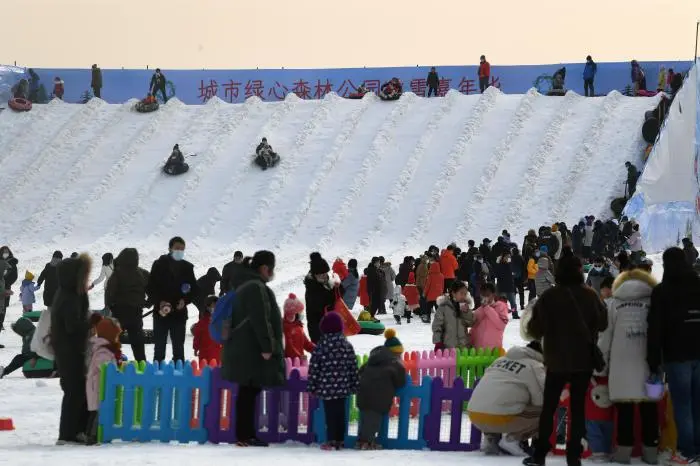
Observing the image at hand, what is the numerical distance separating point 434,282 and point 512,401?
12.8 metres

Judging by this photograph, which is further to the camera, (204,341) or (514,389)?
(204,341)

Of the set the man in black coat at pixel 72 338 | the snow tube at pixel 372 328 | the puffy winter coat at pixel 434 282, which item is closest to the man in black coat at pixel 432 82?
the puffy winter coat at pixel 434 282

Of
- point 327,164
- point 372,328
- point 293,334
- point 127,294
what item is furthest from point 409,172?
point 293,334

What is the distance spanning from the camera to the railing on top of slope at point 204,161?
3791 centimetres

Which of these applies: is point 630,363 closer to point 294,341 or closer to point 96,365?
point 294,341

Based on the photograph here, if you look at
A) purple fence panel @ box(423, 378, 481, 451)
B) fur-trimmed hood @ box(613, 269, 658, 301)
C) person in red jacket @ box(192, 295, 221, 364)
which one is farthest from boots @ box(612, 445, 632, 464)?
person in red jacket @ box(192, 295, 221, 364)

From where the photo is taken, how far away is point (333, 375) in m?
10.2

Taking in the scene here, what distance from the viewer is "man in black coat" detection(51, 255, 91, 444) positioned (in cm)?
1058

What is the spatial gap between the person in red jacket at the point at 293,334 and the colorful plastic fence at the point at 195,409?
138cm

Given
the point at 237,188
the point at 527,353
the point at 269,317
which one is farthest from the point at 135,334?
the point at 237,188

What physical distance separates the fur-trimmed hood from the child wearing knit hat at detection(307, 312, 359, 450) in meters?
1.92

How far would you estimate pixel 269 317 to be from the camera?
1013cm

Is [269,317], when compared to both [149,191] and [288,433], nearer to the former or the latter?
[288,433]

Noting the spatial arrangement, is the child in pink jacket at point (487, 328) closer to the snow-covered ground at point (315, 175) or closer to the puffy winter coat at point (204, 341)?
the puffy winter coat at point (204, 341)
